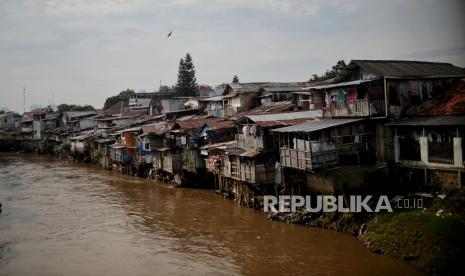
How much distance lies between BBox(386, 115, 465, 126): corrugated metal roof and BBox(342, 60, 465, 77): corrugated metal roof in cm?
307

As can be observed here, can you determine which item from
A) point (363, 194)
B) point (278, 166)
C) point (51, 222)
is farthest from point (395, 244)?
point (51, 222)

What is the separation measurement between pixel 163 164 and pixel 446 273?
30.1 meters

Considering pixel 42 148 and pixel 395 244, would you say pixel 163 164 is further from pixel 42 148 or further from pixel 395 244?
pixel 42 148

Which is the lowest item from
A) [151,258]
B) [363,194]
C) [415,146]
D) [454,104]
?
[151,258]

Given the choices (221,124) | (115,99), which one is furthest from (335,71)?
(115,99)

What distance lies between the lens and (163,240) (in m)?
23.7

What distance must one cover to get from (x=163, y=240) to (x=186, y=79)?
59155 mm

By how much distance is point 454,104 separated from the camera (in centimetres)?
2222

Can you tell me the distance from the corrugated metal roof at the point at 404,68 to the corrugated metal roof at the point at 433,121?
3.07 metres

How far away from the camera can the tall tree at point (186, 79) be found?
79.8 m

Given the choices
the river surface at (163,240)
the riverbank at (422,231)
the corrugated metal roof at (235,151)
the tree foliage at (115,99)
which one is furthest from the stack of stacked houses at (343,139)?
the tree foliage at (115,99)

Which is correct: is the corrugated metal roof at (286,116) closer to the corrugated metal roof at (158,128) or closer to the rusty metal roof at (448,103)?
the rusty metal roof at (448,103)

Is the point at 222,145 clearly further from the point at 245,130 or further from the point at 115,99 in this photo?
the point at 115,99

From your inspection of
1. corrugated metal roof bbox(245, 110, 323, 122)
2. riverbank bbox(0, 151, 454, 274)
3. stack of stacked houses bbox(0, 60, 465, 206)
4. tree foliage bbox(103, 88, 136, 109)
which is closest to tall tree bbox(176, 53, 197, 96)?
tree foliage bbox(103, 88, 136, 109)
